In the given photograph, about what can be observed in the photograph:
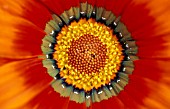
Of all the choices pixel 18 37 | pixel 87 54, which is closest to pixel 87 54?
pixel 87 54

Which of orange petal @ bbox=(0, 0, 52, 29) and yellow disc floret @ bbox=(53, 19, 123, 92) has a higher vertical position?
orange petal @ bbox=(0, 0, 52, 29)

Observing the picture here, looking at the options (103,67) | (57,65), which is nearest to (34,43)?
(57,65)

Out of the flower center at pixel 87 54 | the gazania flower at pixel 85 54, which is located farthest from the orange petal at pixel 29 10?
the flower center at pixel 87 54

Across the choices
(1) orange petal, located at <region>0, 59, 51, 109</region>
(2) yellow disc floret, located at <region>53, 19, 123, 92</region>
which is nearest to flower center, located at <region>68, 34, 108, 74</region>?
(2) yellow disc floret, located at <region>53, 19, 123, 92</region>

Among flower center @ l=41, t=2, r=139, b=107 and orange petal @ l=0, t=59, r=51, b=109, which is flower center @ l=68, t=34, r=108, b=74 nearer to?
flower center @ l=41, t=2, r=139, b=107

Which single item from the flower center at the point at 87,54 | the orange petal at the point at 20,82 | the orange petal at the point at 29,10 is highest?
the orange petal at the point at 29,10

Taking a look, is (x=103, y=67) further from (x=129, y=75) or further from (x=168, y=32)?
(x=168, y=32)

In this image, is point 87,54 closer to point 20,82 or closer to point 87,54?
point 87,54

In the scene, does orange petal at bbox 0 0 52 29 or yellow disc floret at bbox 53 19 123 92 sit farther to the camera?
yellow disc floret at bbox 53 19 123 92

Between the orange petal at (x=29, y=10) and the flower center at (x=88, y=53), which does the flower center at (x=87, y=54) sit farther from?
the orange petal at (x=29, y=10)
